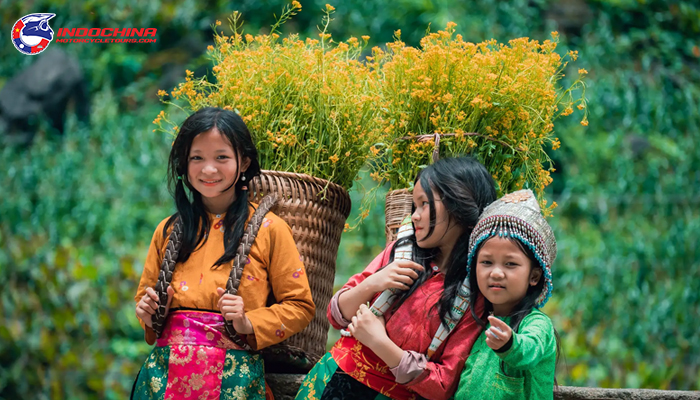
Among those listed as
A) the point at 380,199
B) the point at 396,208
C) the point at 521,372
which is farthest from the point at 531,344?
the point at 380,199

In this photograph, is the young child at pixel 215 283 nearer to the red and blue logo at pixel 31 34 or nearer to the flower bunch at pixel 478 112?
the flower bunch at pixel 478 112

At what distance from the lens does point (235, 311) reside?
2.18m

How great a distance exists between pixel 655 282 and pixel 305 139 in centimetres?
377

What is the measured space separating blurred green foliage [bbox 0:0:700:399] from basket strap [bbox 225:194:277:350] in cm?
333

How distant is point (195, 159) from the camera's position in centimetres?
235

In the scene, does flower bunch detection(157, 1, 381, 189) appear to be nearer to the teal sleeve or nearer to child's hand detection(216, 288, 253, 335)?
child's hand detection(216, 288, 253, 335)

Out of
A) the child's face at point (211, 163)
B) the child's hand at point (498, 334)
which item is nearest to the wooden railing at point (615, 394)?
the child's face at point (211, 163)

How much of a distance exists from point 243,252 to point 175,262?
234mm

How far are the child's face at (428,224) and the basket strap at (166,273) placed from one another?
0.80 meters

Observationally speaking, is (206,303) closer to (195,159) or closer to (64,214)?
(195,159)

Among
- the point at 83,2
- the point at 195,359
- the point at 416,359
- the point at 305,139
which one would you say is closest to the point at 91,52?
the point at 83,2

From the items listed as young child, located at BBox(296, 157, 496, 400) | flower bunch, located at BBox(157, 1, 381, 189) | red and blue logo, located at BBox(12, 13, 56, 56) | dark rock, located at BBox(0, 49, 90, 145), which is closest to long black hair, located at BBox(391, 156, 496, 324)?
young child, located at BBox(296, 157, 496, 400)

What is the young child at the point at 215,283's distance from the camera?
87.2 inches

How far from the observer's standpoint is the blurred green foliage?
5.27 m
